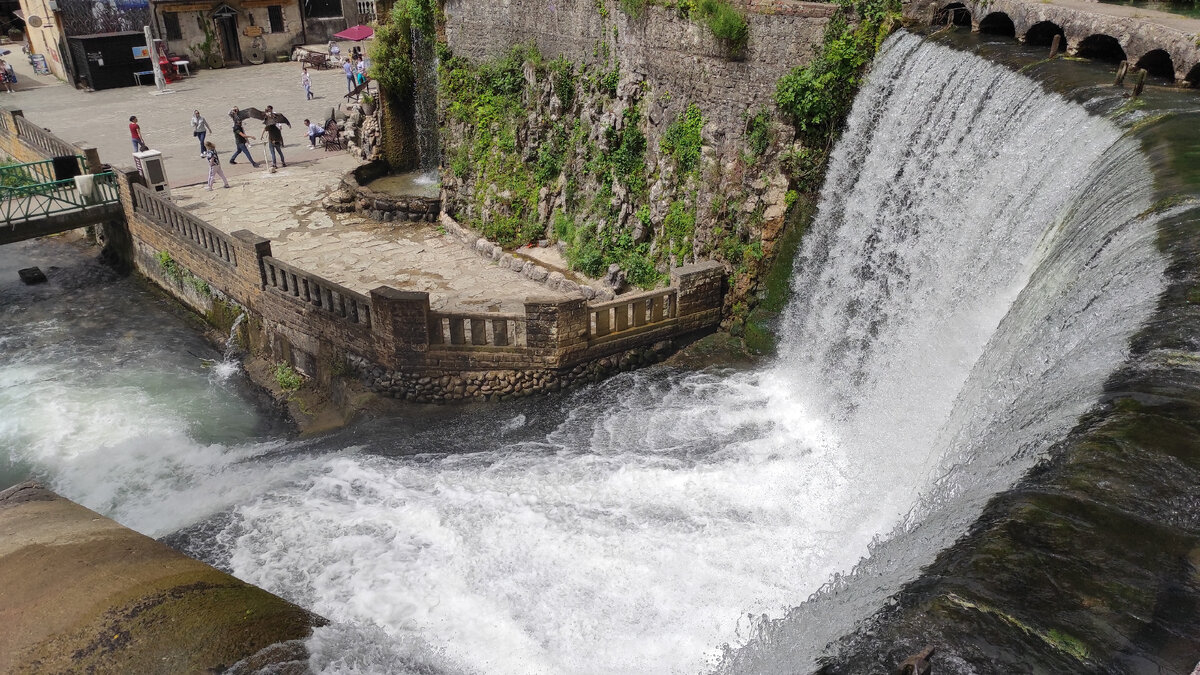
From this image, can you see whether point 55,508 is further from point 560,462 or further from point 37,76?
point 37,76

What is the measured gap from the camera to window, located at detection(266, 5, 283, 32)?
43.4 m

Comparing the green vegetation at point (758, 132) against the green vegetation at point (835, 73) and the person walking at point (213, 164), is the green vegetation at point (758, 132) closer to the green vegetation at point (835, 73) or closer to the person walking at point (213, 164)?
the green vegetation at point (835, 73)

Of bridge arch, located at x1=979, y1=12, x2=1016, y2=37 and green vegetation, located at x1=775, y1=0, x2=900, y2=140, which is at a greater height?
bridge arch, located at x1=979, y1=12, x2=1016, y2=37

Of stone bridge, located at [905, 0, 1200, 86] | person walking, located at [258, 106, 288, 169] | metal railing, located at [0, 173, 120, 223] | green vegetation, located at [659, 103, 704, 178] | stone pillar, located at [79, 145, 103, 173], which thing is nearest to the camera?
stone bridge, located at [905, 0, 1200, 86]

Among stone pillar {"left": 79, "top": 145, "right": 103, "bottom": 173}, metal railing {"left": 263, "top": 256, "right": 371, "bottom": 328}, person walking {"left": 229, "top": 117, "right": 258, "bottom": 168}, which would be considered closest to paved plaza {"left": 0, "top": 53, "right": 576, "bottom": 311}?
person walking {"left": 229, "top": 117, "right": 258, "bottom": 168}

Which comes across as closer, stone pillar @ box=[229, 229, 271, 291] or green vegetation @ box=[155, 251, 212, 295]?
stone pillar @ box=[229, 229, 271, 291]

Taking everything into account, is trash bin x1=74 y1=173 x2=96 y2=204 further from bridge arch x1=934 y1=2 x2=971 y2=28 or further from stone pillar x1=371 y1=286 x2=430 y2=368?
bridge arch x1=934 y1=2 x2=971 y2=28

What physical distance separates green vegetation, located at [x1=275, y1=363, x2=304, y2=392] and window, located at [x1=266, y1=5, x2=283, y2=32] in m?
34.4

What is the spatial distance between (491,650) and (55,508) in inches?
183

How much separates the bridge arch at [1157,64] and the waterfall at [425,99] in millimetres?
17514

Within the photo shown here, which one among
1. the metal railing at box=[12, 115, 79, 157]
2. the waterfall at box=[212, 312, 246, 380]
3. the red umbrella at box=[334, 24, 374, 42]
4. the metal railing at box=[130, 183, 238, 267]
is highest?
the red umbrella at box=[334, 24, 374, 42]

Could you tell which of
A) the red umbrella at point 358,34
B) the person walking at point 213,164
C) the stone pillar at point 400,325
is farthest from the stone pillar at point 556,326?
the red umbrella at point 358,34

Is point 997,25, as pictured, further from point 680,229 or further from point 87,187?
point 87,187

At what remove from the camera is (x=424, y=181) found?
24547 mm
